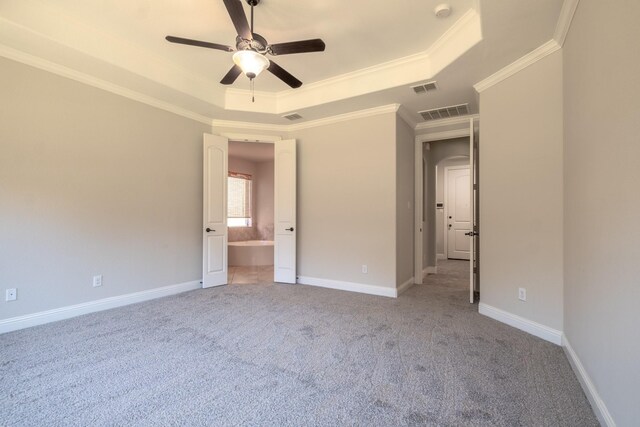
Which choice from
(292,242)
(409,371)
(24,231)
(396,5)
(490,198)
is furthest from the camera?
(292,242)

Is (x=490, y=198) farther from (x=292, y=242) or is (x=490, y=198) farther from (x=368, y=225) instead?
(x=292, y=242)

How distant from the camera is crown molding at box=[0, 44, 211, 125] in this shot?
113 inches

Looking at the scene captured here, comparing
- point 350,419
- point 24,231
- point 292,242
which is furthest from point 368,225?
point 24,231

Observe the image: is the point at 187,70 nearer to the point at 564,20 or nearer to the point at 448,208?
the point at 564,20

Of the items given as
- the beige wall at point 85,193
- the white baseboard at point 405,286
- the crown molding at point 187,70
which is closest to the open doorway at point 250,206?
the beige wall at point 85,193

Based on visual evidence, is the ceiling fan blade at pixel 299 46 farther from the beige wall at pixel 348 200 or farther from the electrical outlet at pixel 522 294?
the electrical outlet at pixel 522 294

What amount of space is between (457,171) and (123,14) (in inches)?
299

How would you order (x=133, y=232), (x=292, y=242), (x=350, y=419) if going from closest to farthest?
1. (x=350, y=419)
2. (x=133, y=232)
3. (x=292, y=242)

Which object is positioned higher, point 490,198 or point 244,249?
point 490,198

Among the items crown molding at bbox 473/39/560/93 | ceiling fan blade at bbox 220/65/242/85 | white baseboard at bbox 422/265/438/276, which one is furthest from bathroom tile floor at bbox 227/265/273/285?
crown molding at bbox 473/39/560/93

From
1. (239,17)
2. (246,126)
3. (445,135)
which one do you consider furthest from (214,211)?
(445,135)

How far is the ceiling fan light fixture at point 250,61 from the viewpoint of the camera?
7.53 feet

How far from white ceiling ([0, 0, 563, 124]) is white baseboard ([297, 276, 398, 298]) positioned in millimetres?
2591

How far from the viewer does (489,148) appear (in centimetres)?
333
